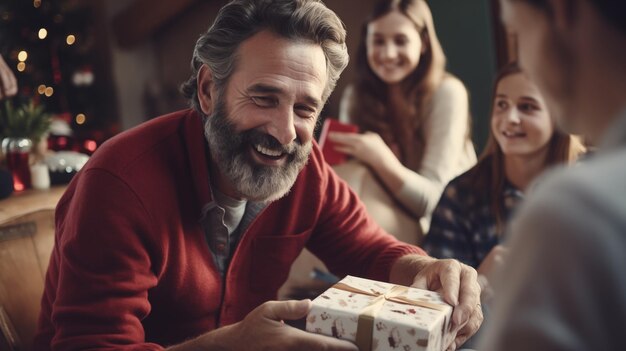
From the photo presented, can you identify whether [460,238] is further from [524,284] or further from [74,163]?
[524,284]

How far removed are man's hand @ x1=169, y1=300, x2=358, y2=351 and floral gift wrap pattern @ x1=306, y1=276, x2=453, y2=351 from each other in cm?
2

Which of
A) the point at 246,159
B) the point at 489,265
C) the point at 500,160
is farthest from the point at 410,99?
the point at 246,159

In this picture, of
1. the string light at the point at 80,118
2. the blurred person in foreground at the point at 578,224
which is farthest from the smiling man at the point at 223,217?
the string light at the point at 80,118

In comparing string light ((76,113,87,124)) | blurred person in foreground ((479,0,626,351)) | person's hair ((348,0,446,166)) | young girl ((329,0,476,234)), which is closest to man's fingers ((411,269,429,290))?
blurred person in foreground ((479,0,626,351))

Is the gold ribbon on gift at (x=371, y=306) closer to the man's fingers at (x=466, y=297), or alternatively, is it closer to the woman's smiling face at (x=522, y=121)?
the man's fingers at (x=466, y=297)

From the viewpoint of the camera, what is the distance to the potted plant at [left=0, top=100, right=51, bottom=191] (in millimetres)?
2146

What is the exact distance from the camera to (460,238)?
2.01 m

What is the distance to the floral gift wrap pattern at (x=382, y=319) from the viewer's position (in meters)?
0.95

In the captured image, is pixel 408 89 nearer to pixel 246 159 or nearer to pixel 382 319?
pixel 246 159

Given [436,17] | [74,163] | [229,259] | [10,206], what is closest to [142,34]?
[436,17]

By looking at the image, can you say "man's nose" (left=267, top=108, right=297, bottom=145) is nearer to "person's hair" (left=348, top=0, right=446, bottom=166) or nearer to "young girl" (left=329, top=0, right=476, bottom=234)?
"young girl" (left=329, top=0, right=476, bottom=234)

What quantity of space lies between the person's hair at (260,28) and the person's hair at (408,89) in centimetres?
122

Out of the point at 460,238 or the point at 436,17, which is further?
the point at 436,17

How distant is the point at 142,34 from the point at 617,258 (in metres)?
5.21
